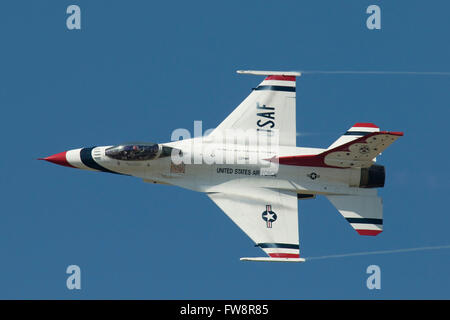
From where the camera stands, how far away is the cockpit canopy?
30.5 metres

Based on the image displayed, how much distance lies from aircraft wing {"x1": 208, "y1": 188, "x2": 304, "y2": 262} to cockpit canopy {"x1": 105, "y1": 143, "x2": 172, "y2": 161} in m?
1.83

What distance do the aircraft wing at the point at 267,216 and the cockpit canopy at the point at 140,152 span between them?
1833 mm

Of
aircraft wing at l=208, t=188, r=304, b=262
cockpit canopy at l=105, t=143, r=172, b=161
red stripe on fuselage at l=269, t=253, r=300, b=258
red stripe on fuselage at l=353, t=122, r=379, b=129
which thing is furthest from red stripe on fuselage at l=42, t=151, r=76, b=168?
red stripe on fuselage at l=353, t=122, r=379, b=129

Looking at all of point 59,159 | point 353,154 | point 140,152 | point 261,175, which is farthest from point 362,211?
point 59,159

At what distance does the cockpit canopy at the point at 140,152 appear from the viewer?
30.5 m

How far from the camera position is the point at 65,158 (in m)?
30.9

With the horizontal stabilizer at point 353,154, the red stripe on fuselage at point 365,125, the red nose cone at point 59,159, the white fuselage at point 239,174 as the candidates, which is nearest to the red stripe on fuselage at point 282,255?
the white fuselage at point 239,174

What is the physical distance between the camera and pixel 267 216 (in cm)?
3028

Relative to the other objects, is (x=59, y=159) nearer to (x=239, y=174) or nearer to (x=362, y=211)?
(x=239, y=174)

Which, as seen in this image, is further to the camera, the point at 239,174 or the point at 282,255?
the point at 239,174

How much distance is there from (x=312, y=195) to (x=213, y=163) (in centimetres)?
298

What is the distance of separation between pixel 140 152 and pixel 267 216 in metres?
3.99

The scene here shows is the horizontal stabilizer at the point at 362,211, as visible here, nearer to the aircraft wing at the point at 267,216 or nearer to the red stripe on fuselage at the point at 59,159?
the aircraft wing at the point at 267,216

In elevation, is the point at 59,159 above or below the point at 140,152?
below
